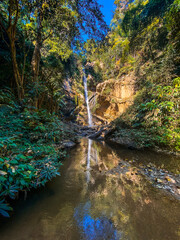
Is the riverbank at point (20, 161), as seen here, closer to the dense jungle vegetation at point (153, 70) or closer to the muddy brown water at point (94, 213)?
the muddy brown water at point (94, 213)

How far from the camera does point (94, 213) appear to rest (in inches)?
62.6

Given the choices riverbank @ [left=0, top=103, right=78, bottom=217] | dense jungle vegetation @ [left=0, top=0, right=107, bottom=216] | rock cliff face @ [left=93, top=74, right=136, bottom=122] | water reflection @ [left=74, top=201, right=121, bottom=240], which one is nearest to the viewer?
riverbank @ [left=0, top=103, right=78, bottom=217]

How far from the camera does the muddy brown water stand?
1.27 metres

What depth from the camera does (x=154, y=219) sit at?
5.01ft

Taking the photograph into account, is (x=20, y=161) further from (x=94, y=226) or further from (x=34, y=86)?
(x=34, y=86)

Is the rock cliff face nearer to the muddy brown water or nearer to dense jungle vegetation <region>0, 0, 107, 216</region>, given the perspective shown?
dense jungle vegetation <region>0, 0, 107, 216</region>

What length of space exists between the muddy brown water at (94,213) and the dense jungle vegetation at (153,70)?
11.0 ft

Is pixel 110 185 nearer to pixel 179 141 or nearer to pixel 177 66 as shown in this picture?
pixel 179 141

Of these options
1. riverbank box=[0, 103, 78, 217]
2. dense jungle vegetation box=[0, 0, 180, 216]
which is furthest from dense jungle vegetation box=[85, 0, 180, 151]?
riverbank box=[0, 103, 78, 217]

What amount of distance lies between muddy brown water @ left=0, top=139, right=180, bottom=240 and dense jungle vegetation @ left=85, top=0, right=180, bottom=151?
3343mm

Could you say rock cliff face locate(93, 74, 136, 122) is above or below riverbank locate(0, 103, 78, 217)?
above

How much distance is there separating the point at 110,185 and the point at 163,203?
1.02m

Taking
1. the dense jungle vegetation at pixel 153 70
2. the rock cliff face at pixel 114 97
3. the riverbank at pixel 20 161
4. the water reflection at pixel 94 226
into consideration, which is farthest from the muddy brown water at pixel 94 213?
the rock cliff face at pixel 114 97

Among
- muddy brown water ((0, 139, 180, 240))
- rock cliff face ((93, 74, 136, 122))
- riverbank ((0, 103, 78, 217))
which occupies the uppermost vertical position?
rock cliff face ((93, 74, 136, 122))
